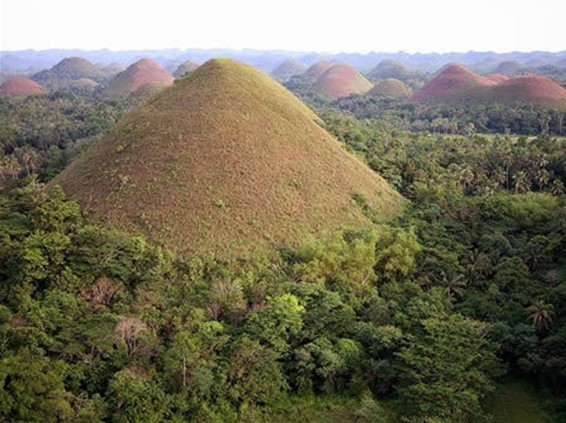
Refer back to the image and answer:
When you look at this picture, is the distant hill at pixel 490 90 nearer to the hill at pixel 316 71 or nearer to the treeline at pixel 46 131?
the hill at pixel 316 71

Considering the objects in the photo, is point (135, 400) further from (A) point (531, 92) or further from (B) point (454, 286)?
(A) point (531, 92)

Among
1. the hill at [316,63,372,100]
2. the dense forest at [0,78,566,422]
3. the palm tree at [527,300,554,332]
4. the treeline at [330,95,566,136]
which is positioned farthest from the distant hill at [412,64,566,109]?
the palm tree at [527,300,554,332]

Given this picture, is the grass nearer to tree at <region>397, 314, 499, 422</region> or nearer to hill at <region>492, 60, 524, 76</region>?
tree at <region>397, 314, 499, 422</region>

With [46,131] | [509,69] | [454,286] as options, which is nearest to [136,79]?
[46,131]

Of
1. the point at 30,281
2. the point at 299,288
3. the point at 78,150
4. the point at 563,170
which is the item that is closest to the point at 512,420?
the point at 299,288

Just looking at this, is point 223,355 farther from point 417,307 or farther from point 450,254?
point 450,254

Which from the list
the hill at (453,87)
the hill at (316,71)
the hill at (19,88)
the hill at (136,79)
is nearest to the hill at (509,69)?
the hill at (316,71)

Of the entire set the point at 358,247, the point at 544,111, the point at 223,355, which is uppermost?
the point at 544,111
